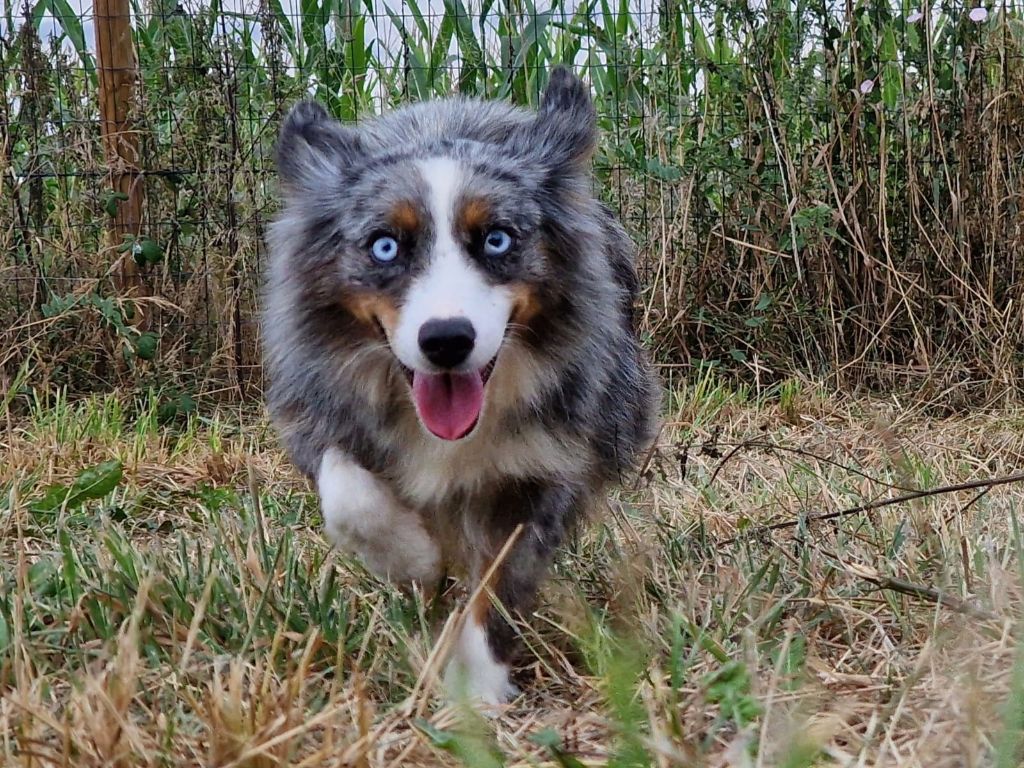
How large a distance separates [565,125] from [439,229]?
0.64m

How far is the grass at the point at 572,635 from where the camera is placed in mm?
1698

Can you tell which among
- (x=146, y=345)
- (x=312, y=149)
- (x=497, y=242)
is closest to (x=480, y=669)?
(x=497, y=242)

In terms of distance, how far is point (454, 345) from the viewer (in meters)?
2.38

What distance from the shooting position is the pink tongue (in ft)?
8.50

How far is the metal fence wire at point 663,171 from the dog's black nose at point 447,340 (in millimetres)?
2911

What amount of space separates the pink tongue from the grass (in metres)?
0.40

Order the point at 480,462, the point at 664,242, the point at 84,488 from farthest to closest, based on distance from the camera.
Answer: the point at 664,242, the point at 84,488, the point at 480,462

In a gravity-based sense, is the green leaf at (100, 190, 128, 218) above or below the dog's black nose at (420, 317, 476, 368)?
above

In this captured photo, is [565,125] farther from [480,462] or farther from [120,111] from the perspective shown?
[120,111]

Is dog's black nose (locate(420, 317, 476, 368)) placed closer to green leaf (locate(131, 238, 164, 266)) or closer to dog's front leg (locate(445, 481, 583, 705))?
dog's front leg (locate(445, 481, 583, 705))

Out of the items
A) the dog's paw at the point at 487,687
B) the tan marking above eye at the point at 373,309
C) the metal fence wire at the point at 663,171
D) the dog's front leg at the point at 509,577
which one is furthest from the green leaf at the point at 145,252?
the dog's paw at the point at 487,687

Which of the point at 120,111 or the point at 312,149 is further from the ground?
the point at 120,111

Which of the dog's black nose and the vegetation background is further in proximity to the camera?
the vegetation background

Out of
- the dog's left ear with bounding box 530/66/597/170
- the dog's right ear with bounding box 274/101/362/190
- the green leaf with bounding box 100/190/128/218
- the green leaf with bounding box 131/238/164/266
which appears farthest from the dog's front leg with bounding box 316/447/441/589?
the green leaf with bounding box 100/190/128/218
